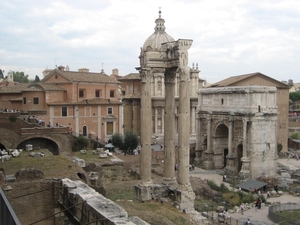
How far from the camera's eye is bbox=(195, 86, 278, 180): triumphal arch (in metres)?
30.9

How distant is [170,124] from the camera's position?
58.1 ft

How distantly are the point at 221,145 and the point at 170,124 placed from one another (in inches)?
747

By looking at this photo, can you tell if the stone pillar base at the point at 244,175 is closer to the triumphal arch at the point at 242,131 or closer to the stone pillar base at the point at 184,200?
the triumphal arch at the point at 242,131

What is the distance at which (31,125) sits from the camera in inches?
1109

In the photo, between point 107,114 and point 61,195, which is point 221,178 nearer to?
point 107,114

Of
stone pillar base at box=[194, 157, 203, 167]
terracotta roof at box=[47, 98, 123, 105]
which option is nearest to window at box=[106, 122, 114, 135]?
terracotta roof at box=[47, 98, 123, 105]

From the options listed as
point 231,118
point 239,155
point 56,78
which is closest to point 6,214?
point 231,118

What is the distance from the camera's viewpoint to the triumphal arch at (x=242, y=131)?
30938 mm

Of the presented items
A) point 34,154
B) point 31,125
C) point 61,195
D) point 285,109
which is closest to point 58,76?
point 31,125

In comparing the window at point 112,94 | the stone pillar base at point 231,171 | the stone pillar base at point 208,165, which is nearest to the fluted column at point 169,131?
the stone pillar base at point 231,171

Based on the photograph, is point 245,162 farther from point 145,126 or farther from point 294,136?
point 294,136

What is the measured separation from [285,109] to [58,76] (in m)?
31.1

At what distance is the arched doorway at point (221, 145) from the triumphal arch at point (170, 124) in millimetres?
18121

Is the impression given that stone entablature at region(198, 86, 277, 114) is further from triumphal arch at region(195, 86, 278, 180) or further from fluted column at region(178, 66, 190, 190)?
fluted column at region(178, 66, 190, 190)
